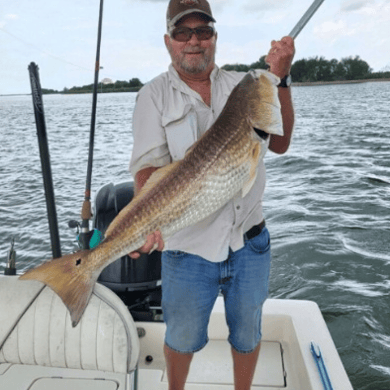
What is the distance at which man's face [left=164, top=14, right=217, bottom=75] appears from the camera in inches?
96.2

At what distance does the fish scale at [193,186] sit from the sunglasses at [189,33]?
1.31ft

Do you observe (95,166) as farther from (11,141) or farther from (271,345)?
(271,345)

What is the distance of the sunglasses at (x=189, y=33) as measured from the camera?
8.02 feet

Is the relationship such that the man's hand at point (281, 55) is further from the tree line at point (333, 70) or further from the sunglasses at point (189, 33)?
the tree line at point (333, 70)

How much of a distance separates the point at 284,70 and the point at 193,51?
0.50 m

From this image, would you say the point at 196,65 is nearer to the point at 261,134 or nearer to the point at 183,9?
the point at 183,9

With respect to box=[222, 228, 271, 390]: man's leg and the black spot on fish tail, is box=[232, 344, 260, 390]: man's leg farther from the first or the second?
the black spot on fish tail

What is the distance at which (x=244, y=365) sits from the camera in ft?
9.15

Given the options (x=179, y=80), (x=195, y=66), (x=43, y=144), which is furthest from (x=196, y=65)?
(x=43, y=144)

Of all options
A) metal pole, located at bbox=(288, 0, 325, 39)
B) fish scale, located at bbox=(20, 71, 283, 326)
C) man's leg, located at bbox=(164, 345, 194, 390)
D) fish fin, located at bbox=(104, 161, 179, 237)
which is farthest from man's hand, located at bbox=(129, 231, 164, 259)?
metal pole, located at bbox=(288, 0, 325, 39)

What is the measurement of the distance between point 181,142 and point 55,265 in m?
0.88

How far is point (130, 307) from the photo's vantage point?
12.3 ft

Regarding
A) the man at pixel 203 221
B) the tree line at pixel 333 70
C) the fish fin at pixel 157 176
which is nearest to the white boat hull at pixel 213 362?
the man at pixel 203 221

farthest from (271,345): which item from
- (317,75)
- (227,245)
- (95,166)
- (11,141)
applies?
(317,75)
